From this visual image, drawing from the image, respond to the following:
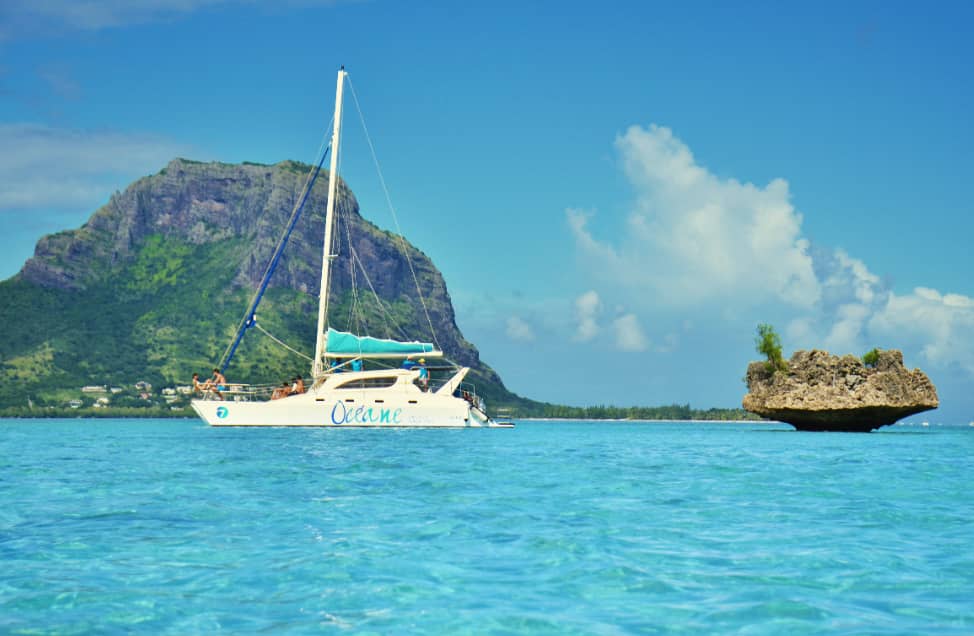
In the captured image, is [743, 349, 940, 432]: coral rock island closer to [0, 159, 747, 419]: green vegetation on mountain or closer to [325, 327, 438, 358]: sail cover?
[325, 327, 438, 358]: sail cover

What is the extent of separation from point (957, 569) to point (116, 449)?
104ft

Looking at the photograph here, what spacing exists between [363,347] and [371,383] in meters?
2.12

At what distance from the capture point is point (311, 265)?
198875 mm

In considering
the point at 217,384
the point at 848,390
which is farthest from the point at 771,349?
Result: the point at 217,384

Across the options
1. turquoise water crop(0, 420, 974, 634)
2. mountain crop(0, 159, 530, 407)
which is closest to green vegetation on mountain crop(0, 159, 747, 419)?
mountain crop(0, 159, 530, 407)

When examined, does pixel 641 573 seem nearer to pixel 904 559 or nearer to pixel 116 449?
pixel 904 559

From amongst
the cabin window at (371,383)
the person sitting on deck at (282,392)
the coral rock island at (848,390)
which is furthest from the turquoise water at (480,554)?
the coral rock island at (848,390)

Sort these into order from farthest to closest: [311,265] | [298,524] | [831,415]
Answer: [311,265], [831,415], [298,524]

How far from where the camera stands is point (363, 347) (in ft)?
167

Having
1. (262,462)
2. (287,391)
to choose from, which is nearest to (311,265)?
(287,391)

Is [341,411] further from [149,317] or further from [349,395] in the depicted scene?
[149,317]

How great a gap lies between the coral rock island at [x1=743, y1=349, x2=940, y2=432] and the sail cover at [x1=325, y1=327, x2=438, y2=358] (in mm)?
27345

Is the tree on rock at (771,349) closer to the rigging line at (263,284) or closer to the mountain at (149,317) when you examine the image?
the rigging line at (263,284)

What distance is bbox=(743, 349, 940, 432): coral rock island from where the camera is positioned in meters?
60.2
